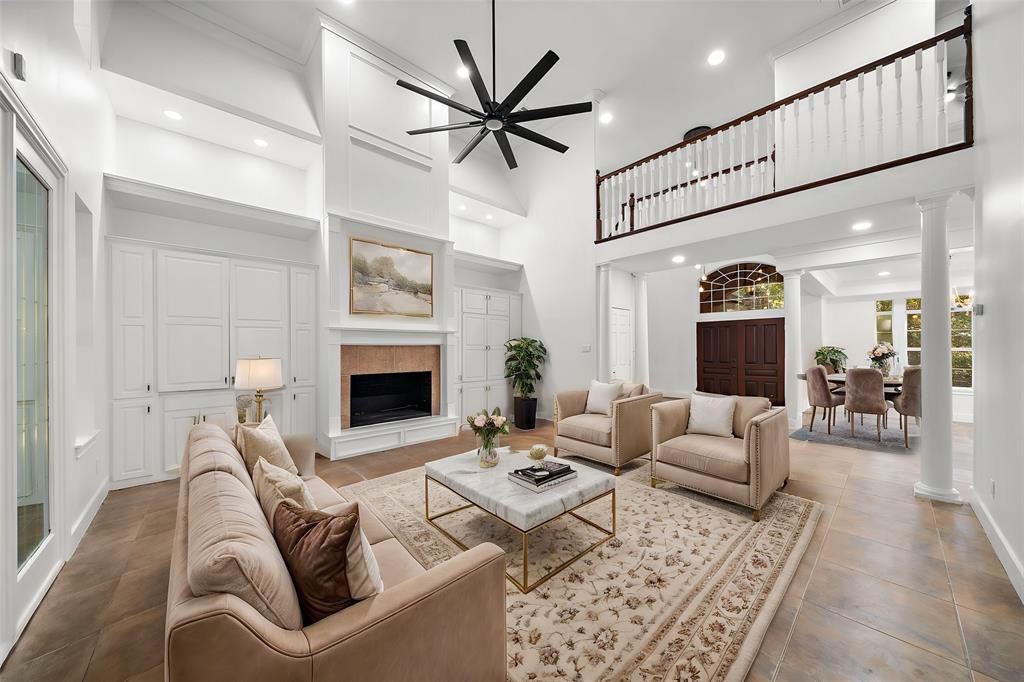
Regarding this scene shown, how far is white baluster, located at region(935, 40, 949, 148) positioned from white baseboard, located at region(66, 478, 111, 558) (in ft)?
22.7

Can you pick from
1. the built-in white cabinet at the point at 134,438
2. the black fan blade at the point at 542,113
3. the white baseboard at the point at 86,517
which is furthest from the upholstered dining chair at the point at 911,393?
the built-in white cabinet at the point at 134,438

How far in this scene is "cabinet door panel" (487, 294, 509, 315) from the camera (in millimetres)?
6461

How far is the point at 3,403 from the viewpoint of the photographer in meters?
1.67

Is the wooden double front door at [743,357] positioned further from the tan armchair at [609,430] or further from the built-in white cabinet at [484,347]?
the tan armchair at [609,430]

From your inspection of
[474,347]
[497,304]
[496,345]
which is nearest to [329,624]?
[474,347]

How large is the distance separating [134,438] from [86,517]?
1021 millimetres

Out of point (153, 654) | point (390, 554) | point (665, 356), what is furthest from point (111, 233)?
point (665, 356)

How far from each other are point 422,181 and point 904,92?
213 inches

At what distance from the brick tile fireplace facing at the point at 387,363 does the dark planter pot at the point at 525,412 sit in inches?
51.4

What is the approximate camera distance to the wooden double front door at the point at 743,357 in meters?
7.64

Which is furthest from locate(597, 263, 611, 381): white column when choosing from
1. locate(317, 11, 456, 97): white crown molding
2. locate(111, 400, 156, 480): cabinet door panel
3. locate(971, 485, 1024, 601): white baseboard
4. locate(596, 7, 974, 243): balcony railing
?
locate(111, 400, 156, 480): cabinet door panel

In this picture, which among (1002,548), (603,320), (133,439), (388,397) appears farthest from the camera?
(603,320)

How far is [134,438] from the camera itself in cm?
362

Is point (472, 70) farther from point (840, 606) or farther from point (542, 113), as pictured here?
point (840, 606)
